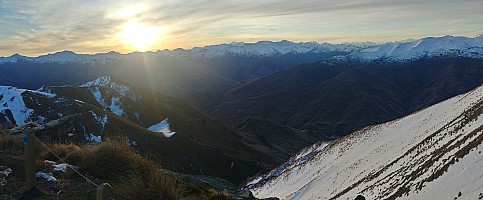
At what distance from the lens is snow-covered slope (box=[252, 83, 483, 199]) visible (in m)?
15.2

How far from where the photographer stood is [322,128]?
632 feet

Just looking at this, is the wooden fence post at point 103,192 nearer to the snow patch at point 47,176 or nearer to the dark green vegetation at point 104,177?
the dark green vegetation at point 104,177

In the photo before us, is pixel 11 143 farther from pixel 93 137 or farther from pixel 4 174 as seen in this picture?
pixel 93 137

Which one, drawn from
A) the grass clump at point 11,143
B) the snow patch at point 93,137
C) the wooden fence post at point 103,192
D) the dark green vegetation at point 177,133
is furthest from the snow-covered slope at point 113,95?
the wooden fence post at point 103,192

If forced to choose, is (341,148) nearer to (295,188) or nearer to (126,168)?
(295,188)

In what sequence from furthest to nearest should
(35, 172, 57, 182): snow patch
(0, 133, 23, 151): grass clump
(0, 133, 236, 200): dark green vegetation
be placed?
(0, 133, 23, 151): grass clump → (35, 172, 57, 182): snow patch → (0, 133, 236, 200): dark green vegetation

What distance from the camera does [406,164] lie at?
979 inches

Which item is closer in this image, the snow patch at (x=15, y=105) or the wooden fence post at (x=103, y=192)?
the wooden fence post at (x=103, y=192)

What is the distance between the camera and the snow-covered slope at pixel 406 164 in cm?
1524

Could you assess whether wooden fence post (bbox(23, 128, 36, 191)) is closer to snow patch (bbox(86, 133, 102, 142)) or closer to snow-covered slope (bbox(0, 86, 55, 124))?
snow patch (bbox(86, 133, 102, 142))

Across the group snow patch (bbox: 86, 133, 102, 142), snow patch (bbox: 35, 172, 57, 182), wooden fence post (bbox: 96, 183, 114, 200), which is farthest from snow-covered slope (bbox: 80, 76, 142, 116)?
wooden fence post (bbox: 96, 183, 114, 200)

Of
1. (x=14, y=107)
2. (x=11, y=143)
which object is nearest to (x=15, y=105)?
(x=14, y=107)

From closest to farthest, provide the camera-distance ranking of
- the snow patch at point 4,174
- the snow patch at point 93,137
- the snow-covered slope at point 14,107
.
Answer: the snow patch at point 4,174, the snow patch at point 93,137, the snow-covered slope at point 14,107

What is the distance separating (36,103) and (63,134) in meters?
80.2
